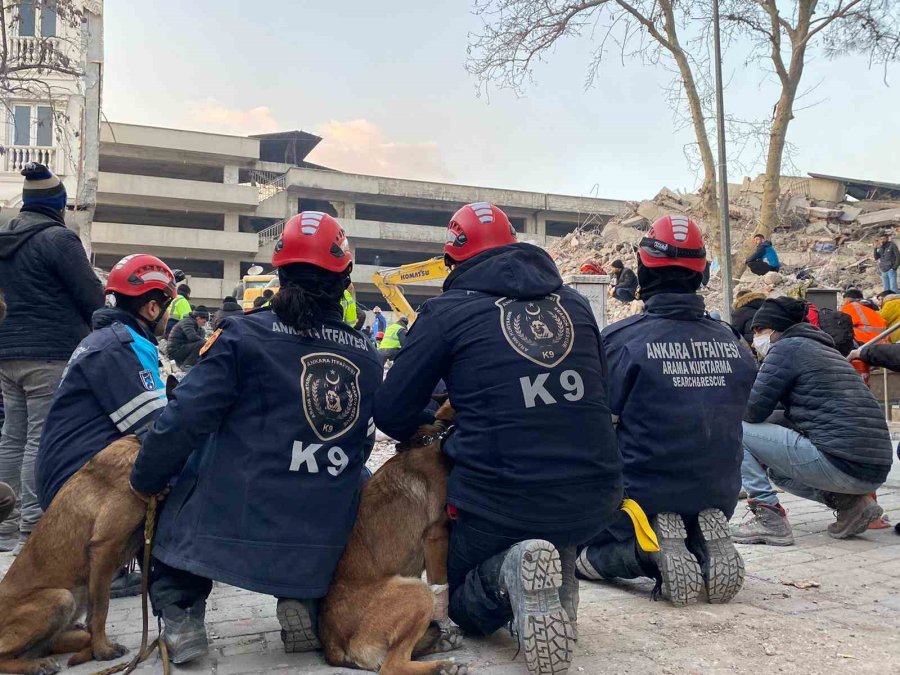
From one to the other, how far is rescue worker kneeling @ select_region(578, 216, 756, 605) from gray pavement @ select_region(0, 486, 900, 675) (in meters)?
0.21

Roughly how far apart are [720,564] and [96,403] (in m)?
3.26

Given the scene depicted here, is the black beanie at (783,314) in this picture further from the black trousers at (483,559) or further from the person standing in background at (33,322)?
the person standing in background at (33,322)

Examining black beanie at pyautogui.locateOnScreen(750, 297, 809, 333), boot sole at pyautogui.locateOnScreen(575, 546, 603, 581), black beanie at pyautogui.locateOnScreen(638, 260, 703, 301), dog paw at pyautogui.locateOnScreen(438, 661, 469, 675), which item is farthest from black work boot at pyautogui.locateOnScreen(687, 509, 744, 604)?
black beanie at pyautogui.locateOnScreen(750, 297, 809, 333)

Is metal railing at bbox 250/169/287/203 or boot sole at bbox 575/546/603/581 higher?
metal railing at bbox 250/169/287/203

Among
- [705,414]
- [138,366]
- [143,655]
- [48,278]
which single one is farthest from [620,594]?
[48,278]

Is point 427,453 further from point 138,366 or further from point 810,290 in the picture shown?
point 810,290

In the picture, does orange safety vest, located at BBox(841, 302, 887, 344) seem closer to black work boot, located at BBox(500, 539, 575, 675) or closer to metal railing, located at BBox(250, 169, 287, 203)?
black work boot, located at BBox(500, 539, 575, 675)

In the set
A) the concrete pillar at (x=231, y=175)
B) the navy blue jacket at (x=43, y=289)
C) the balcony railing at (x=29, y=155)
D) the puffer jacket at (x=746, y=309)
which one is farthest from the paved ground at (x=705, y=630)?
the concrete pillar at (x=231, y=175)

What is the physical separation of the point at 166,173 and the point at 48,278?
4855 cm

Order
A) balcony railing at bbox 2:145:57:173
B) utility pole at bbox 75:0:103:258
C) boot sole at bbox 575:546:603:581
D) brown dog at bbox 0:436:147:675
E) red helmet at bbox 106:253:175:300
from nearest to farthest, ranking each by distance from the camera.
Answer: brown dog at bbox 0:436:147:675, red helmet at bbox 106:253:175:300, boot sole at bbox 575:546:603:581, utility pole at bbox 75:0:103:258, balcony railing at bbox 2:145:57:173

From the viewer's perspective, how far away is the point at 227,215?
49.8m

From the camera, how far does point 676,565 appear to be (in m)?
4.00

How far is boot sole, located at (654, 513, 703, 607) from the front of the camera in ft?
13.1

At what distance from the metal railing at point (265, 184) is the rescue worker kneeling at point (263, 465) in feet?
161
